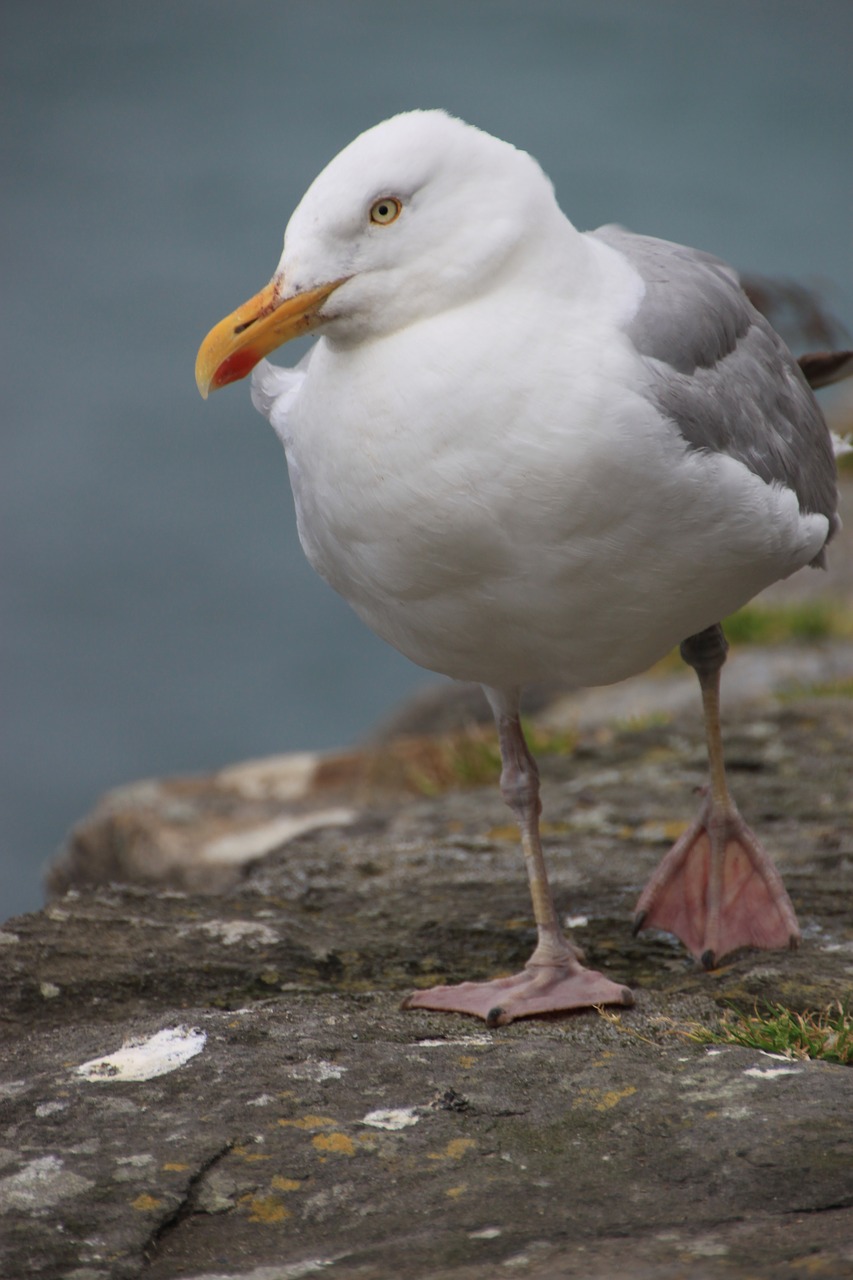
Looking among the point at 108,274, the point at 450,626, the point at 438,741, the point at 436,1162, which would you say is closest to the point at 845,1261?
the point at 436,1162

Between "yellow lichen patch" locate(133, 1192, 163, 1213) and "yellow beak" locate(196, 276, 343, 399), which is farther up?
"yellow beak" locate(196, 276, 343, 399)

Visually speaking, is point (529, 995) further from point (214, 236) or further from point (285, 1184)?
point (214, 236)

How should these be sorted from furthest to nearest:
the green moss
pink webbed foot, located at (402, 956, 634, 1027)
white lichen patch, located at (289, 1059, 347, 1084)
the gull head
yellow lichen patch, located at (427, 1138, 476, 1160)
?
the green moss, pink webbed foot, located at (402, 956, 634, 1027), the gull head, white lichen patch, located at (289, 1059, 347, 1084), yellow lichen patch, located at (427, 1138, 476, 1160)

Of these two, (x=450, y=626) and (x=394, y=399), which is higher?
(x=394, y=399)

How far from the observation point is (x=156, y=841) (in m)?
6.46

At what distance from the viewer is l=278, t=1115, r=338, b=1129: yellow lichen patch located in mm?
2824

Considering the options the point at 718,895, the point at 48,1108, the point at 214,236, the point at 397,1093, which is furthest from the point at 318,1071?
the point at 214,236

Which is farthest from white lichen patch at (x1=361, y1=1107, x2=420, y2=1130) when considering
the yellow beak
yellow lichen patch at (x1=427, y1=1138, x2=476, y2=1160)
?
the yellow beak

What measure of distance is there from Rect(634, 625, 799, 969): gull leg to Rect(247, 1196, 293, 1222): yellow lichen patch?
1790 millimetres

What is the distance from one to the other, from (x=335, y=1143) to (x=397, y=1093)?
0.77 feet

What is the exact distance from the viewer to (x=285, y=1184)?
2.64 m

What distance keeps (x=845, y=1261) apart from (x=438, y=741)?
523 cm

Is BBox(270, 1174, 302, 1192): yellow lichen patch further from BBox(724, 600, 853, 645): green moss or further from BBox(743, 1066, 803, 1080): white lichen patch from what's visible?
BBox(724, 600, 853, 645): green moss

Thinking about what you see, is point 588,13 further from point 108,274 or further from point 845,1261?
point 845,1261
